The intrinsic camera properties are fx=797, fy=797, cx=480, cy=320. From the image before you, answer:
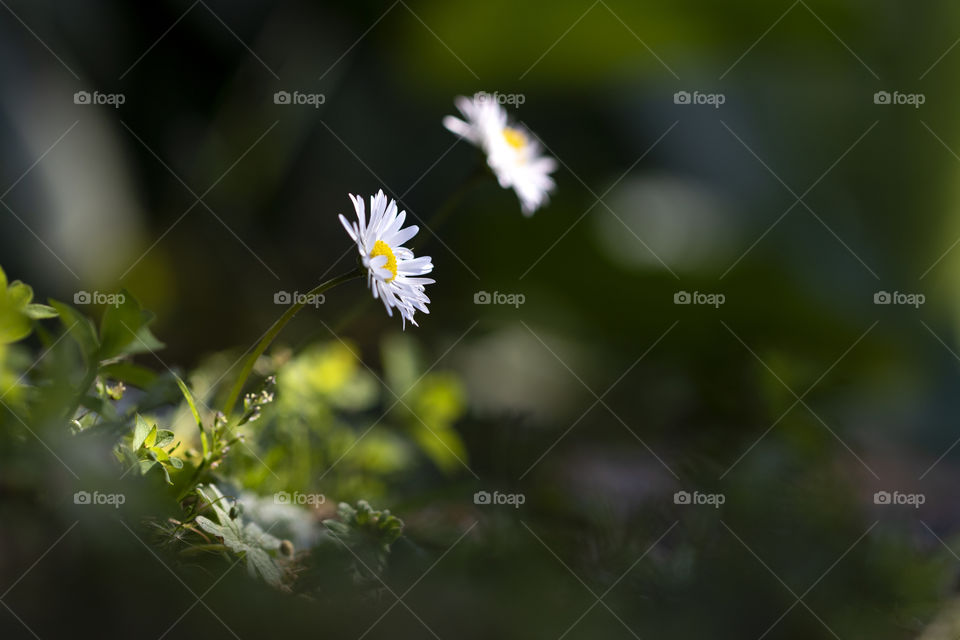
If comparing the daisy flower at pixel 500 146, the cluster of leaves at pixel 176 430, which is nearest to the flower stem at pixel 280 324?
the cluster of leaves at pixel 176 430

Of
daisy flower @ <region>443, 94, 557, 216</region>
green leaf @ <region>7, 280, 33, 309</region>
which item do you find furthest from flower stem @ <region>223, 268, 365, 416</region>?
daisy flower @ <region>443, 94, 557, 216</region>

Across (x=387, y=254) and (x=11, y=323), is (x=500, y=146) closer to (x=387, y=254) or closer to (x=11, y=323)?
(x=387, y=254)

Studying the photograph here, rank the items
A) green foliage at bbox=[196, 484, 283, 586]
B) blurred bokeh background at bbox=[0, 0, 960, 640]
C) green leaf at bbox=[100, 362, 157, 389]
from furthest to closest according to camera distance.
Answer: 1. blurred bokeh background at bbox=[0, 0, 960, 640]
2. green leaf at bbox=[100, 362, 157, 389]
3. green foliage at bbox=[196, 484, 283, 586]

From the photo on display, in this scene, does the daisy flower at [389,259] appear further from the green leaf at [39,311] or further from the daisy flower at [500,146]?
the daisy flower at [500,146]

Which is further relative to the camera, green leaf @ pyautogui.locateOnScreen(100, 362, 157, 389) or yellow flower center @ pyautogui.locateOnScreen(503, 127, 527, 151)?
yellow flower center @ pyautogui.locateOnScreen(503, 127, 527, 151)

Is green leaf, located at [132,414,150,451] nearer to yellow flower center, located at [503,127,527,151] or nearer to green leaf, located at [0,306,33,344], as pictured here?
green leaf, located at [0,306,33,344]

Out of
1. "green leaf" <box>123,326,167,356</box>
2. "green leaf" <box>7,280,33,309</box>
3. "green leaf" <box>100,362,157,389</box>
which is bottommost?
"green leaf" <box>100,362,157,389</box>

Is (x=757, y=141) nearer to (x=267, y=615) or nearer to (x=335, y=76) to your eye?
(x=335, y=76)
